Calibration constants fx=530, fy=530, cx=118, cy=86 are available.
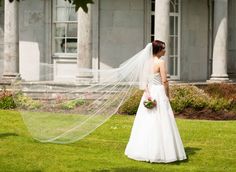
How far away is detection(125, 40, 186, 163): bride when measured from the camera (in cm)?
954

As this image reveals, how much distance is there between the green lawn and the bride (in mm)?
186

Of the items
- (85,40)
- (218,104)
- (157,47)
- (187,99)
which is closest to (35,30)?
(85,40)

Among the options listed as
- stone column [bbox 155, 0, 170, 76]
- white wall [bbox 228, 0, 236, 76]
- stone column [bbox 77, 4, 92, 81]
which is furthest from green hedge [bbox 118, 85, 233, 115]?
white wall [bbox 228, 0, 236, 76]

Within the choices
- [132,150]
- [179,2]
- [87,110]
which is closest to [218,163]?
[132,150]

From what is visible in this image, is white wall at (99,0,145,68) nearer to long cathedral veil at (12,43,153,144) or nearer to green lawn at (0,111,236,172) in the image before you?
green lawn at (0,111,236,172)

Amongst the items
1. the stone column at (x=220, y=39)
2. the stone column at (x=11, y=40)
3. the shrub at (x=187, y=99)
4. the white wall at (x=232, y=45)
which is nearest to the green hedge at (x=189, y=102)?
the shrub at (x=187, y=99)

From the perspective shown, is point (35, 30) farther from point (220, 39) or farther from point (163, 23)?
point (220, 39)

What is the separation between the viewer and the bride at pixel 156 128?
9.54 m

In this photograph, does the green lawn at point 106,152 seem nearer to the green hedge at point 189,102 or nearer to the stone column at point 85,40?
the green hedge at point 189,102

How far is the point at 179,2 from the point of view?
22.0 metres

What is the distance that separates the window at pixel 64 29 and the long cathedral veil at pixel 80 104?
1046cm

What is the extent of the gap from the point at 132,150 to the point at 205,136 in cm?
321

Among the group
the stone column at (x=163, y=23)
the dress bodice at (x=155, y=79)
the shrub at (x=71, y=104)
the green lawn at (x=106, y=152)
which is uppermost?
the stone column at (x=163, y=23)

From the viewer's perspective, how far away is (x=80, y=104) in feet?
33.8
